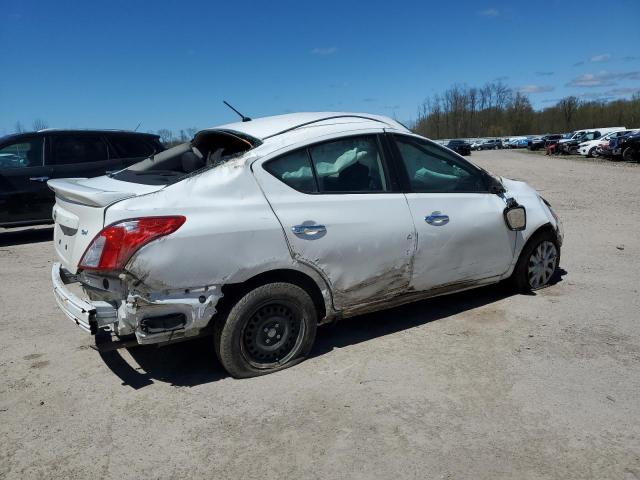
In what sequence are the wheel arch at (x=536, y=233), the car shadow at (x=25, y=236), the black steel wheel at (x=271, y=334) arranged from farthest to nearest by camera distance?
1. the car shadow at (x=25, y=236)
2. the wheel arch at (x=536, y=233)
3. the black steel wheel at (x=271, y=334)

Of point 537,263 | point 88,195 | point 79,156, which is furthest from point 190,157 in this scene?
point 79,156

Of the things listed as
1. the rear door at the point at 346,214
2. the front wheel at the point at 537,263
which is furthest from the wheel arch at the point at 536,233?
the rear door at the point at 346,214

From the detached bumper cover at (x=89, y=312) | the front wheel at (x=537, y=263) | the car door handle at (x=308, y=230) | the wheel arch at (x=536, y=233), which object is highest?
the car door handle at (x=308, y=230)

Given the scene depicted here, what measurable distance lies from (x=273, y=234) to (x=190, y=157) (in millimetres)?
1385

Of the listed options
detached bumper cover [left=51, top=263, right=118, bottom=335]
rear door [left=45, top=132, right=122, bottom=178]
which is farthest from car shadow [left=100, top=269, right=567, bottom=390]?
rear door [left=45, top=132, right=122, bottom=178]

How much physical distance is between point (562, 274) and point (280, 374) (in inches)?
152

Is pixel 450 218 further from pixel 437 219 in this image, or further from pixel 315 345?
pixel 315 345

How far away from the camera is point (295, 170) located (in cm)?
365

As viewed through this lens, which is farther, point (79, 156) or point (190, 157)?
point (79, 156)

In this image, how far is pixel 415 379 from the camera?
3521mm

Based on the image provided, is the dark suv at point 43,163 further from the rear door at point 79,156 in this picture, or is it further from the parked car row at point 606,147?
the parked car row at point 606,147

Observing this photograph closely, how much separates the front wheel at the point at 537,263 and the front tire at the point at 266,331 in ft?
7.83

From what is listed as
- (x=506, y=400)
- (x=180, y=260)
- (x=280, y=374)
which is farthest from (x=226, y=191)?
(x=506, y=400)

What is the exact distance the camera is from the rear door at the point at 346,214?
3.53m
